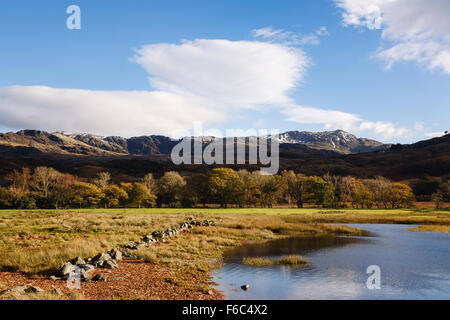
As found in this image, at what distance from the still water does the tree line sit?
66.0 m

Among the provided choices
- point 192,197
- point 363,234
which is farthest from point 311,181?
point 363,234

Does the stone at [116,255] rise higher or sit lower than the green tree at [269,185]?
lower

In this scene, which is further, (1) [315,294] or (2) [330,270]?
(2) [330,270]

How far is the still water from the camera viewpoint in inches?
695

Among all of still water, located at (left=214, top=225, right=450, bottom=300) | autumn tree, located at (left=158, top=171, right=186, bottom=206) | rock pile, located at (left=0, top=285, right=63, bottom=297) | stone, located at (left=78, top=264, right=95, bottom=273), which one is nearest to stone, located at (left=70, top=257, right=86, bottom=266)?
stone, located at (left=78, top=264, right=95, bottom=273)

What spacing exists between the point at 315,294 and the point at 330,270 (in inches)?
242

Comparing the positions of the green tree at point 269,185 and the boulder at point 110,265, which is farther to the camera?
the green tree at point 269,185

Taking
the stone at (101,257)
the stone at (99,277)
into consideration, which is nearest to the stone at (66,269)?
the stone at (99,277)

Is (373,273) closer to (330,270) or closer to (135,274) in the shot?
(330,270)

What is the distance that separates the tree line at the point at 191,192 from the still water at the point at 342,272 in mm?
65956

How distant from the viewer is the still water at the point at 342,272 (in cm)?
1764
